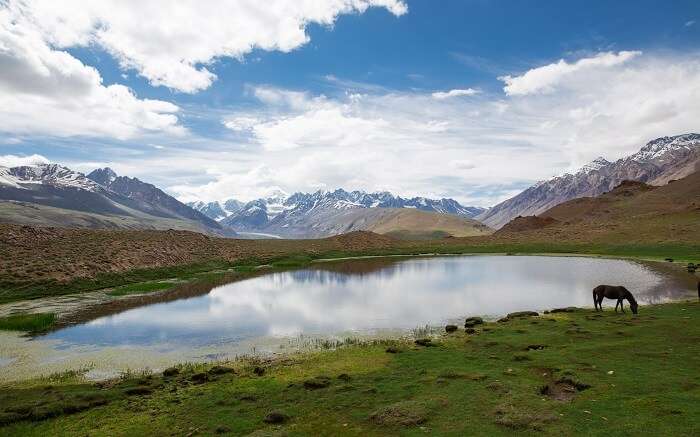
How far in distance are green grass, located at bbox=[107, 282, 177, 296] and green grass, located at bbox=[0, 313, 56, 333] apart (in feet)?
57.6

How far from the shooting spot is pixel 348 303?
51188 mm

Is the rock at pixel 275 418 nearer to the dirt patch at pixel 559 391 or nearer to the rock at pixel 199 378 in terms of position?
the rock at pixel 199 378

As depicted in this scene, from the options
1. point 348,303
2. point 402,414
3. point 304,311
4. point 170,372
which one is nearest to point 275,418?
point 402,414

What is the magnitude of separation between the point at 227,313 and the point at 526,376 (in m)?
34.8

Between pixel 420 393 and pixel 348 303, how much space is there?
105 ft

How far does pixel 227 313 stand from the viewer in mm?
48000

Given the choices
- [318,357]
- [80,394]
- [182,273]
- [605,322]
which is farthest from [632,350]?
[182,273]

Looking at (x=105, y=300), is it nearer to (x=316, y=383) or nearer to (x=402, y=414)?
(x=316, y=383)

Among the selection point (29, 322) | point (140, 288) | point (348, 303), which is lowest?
point (29, 322)

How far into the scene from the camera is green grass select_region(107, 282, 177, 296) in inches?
2464

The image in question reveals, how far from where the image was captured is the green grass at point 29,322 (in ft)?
135

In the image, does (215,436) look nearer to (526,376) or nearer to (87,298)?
(526,376)

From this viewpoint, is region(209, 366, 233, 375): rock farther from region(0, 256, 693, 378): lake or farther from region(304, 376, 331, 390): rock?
region(304, 376, 331, 390): rock

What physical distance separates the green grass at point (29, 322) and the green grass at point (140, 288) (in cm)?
1754
